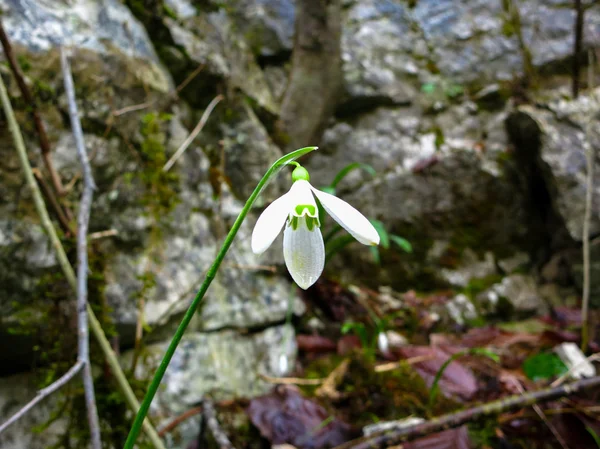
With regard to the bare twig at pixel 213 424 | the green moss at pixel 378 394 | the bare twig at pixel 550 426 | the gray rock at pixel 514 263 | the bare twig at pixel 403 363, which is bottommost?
the bare twig at pixel 550 426

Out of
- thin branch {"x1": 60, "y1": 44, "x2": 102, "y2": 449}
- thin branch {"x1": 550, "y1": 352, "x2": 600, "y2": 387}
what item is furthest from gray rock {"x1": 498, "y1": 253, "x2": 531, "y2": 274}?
thin branch {"x1": 60, "y1": 44, "x2": 102, "y2": 449}

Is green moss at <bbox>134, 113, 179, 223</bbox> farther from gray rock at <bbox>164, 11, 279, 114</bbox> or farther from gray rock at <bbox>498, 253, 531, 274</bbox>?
gray rock at <bbox>498, 253, 531, 274</bbox>

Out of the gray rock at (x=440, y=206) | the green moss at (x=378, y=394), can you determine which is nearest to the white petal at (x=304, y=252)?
the green moss at (x=378, y=394)

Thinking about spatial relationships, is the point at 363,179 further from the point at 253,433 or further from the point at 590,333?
the point at 253,433

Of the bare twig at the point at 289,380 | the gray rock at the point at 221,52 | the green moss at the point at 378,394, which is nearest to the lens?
the green moss at the point at 378,394

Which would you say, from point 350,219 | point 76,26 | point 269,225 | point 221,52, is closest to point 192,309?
point 269,225

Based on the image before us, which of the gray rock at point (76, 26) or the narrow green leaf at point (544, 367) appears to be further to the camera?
the narrow green leaf at point (544, 367)

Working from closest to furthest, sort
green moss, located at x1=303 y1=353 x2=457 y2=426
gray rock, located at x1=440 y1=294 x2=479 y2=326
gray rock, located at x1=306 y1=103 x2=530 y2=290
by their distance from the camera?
1. green moss, located at x1=303 y1=353 x2=457 y2=426
2. gray rock, located at x1=440 y1=294 x2=479 y2=326
3. gray rock, located at x1=306 y1=103 x2=530 y2=290

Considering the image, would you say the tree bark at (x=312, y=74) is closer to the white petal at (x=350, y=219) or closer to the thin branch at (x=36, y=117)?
the thin branch at (x=36, y=117)
